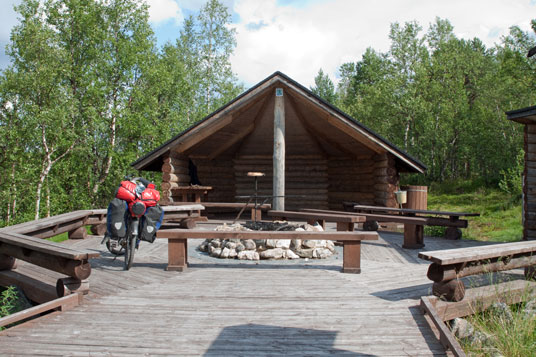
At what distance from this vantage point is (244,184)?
49.4ft

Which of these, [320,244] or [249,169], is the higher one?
[249,169]

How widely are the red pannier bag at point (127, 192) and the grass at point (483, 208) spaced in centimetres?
732

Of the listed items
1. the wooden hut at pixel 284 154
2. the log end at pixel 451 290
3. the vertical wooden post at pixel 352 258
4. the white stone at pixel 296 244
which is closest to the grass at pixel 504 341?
the log end at pixel 451 290

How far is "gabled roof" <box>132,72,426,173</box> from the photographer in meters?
9.91

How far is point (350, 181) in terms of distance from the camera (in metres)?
14.3

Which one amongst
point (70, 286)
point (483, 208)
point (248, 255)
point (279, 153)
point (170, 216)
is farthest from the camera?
point (483, 208)

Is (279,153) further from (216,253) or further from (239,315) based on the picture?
(239,315)

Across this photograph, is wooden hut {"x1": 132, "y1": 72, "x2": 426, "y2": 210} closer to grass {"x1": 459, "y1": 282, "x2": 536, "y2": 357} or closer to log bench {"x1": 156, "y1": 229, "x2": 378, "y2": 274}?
log bench {"x1": 156, "y1": 229, "x2": 378, "y2": 274}

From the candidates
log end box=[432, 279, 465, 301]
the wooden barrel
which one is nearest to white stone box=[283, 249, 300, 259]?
log end box=[432, 279, 465, 301]

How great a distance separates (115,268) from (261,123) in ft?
26.1

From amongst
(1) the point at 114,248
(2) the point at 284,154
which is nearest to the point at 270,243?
(1) the point at 114,248

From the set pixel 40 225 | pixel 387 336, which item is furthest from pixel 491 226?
pixel 40 225

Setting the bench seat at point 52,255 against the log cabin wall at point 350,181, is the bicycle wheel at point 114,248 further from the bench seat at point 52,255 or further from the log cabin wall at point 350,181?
the log cabin wall at point 350,181

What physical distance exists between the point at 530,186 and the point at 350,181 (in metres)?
7.01
